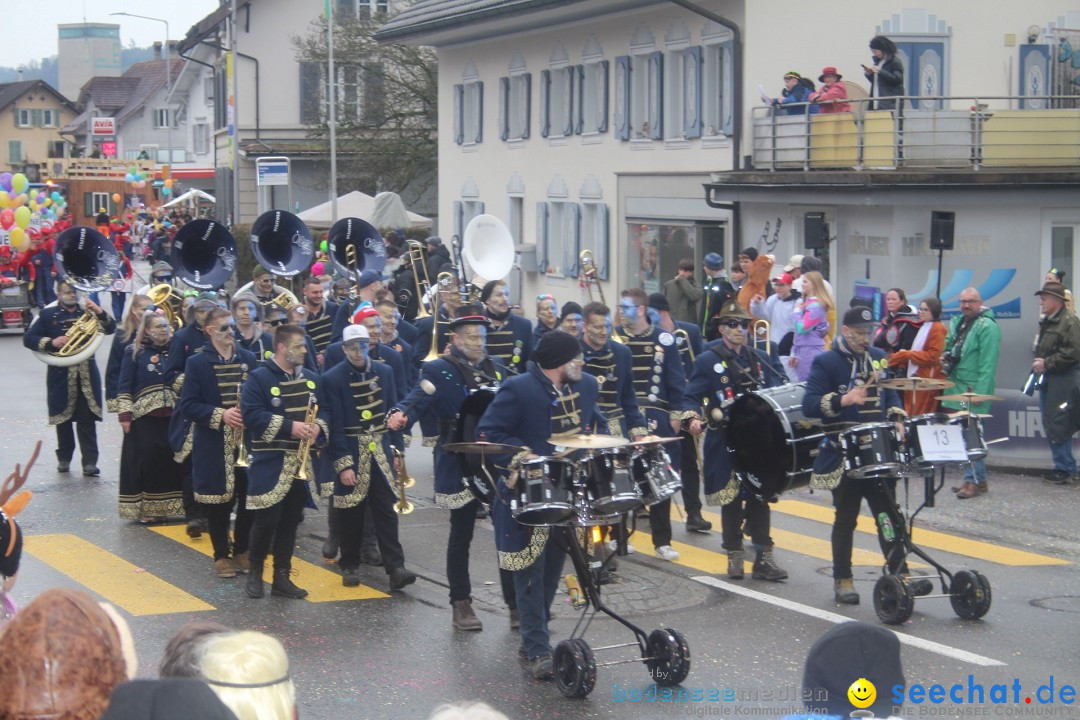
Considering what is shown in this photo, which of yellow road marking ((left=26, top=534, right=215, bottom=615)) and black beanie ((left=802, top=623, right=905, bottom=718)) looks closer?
black beanie ((left=802, top=623, right=905, bottom=718))

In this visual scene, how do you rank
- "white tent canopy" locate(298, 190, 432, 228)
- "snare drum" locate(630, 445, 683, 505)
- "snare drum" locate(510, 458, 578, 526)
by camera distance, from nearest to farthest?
"snare drum" locate(510, 458, 578, 526) < "snare drum" locate(630, 445, 683, 505) < "white tent canopy" locate(298, 190, 432, 228)

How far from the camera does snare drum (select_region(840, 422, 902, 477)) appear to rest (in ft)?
29.9

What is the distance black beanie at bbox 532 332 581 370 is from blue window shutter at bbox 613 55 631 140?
1920cm

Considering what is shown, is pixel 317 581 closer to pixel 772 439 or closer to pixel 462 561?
pixel 462 561

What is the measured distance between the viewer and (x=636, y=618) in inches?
370

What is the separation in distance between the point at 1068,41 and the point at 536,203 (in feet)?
38.3

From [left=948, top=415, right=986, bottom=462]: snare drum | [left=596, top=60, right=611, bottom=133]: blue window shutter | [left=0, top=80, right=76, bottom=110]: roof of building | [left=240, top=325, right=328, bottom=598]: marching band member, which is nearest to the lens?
[left=948, top=415, right=986, bottom=462]: snare drum

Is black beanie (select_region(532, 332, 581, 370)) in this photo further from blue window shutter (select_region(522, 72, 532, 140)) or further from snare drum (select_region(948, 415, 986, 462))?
blue window shutter (select_region(522, 72, 532, 140))

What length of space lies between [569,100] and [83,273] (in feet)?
49.0

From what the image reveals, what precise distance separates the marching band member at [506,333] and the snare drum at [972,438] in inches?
168

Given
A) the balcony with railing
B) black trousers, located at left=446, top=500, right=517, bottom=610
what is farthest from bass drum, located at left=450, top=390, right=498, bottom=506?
the balcony with railing

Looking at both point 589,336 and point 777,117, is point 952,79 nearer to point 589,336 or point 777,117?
point 777,117

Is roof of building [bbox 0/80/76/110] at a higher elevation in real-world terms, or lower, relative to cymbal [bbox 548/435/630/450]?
higher

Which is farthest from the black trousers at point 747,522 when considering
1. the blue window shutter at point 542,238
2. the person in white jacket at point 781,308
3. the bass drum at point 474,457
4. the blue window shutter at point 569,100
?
the blue window shutter at point 542,238
